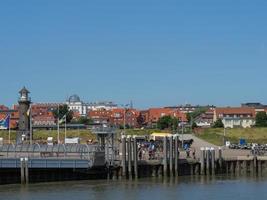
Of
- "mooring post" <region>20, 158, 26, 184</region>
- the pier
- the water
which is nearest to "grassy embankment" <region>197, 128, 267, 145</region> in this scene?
the pier

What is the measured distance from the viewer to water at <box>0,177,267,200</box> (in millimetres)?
50312

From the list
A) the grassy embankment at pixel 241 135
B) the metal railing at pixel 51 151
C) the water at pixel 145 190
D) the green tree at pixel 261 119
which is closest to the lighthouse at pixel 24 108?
the grassy embankment at pixel 241 135

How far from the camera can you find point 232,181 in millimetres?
60188

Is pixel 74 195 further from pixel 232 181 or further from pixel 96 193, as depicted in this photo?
pixel 232 181

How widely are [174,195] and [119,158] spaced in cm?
1115

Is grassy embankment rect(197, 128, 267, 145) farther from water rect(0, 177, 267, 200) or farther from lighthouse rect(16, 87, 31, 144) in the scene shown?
water rect(0, 177, 267, 200)

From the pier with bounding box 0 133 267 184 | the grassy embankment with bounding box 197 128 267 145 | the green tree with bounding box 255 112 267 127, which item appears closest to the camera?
the pier with bounding box 0 133 267 184

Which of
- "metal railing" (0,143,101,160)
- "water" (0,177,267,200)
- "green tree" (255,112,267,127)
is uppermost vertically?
Result: "green tree" (255,112,267,127)

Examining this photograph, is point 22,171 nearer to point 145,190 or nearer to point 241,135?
point 145,190

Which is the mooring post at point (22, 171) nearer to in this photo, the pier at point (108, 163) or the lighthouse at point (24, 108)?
the pier at point (108, 163)

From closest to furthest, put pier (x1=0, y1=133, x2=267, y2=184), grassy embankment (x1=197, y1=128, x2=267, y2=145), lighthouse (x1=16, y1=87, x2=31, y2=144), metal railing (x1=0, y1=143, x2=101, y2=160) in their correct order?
1. pier (x1=0, y1=133, x2=267, y2=184)
2. metal railing (x1=0, y1=143, x2=101, y2=160)
3. lighthouse (x1=16, y1=87, x2=31, y2=144)
4. grassy embankment (x1=197, y1=128, x2=267, y2=145)

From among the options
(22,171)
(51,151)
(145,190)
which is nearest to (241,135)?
(51,151)

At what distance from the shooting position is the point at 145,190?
5378 cm

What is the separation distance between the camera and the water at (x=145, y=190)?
50312 mm
